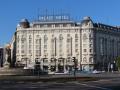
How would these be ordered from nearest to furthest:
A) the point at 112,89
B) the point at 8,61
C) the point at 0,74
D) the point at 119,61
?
the point at 112,89, the point at 0,74, the point at 8,61, the point at 119,61

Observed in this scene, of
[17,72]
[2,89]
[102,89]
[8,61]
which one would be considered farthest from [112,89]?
[8,61]

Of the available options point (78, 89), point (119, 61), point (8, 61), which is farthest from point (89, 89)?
point (119, 61)

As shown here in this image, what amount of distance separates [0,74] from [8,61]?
7.51m

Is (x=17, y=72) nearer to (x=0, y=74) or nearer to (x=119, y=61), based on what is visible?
(x=0, y=74)

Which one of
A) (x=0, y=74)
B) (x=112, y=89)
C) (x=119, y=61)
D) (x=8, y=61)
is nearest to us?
(x=112, y=89)

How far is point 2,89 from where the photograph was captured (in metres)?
45.1

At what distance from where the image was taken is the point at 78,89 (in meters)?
45.1

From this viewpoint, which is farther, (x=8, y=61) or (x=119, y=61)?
(x=119, y=61)

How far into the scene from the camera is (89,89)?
45.0 m

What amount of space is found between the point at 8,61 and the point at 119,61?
83.2m

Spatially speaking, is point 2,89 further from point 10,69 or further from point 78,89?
point 10,69

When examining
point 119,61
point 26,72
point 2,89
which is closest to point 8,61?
point 26,72

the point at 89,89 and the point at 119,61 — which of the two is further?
the point at 119,61

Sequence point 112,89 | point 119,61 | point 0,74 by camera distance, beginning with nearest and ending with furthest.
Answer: point 112,89 → point 0,74 → point 119,61
